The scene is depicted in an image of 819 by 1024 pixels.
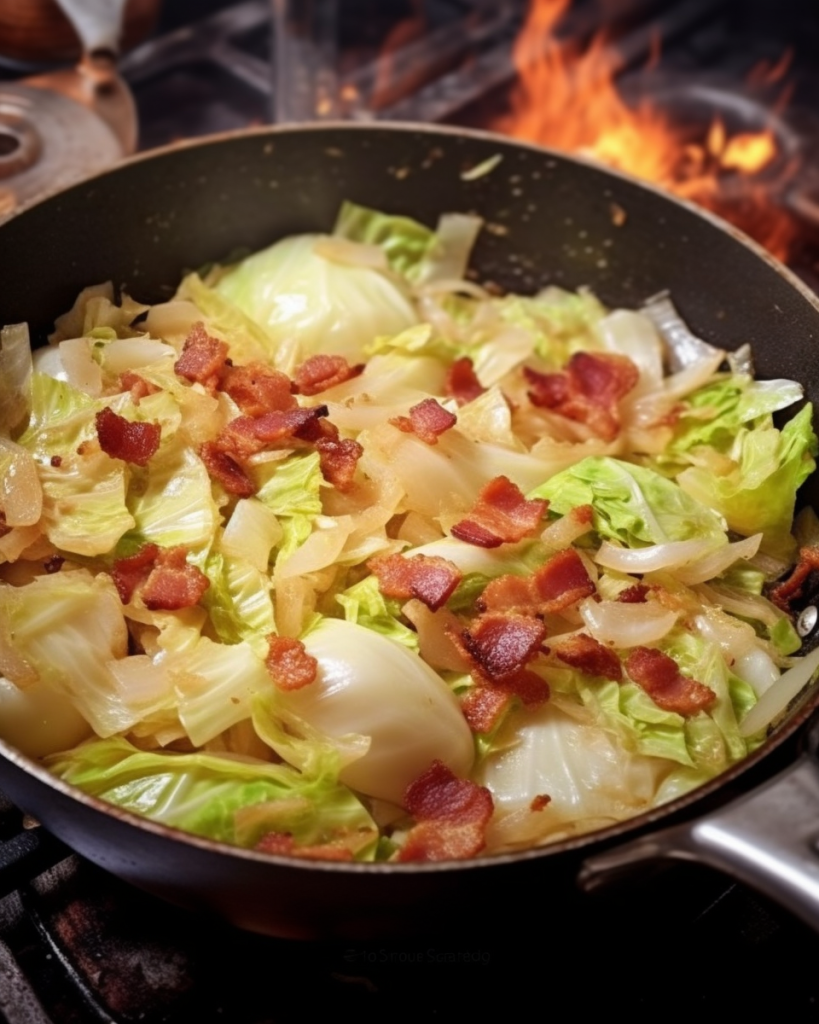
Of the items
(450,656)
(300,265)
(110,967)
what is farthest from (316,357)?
(110,967)

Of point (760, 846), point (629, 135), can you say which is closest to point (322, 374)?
point (760, 846)

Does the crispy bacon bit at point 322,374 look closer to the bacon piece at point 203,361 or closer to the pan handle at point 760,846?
the bacon piece at point 203,361

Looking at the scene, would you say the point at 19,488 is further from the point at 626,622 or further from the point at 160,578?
the point at 626,622

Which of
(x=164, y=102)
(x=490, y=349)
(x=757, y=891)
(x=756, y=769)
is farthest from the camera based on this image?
(x=164, y=102)

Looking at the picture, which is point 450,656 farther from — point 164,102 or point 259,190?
point 164,102

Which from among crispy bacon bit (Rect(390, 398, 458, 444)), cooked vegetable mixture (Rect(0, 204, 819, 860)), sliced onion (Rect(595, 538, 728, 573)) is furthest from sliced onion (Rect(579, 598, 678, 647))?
crispy bacon bit (Rect(390, 398, 458, 444))

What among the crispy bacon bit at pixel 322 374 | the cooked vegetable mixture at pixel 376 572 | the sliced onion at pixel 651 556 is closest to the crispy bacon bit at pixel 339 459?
the cooked vegetable mixture at pixel 376 572
